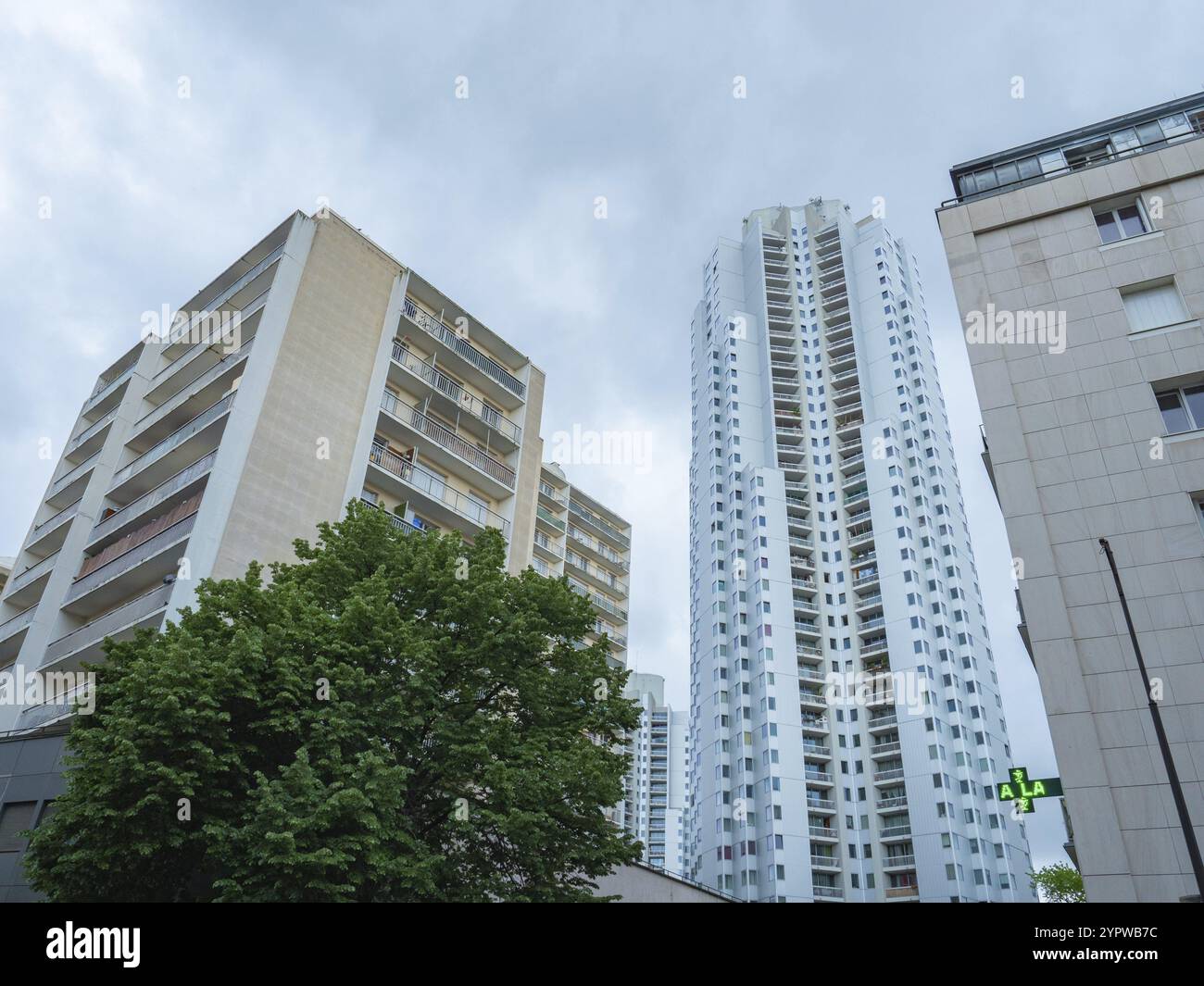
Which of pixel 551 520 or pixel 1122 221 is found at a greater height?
pixel 551 520

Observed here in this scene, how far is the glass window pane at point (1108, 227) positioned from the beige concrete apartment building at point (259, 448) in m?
21.6

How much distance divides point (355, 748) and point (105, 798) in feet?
14.1

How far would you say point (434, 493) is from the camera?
109 ft

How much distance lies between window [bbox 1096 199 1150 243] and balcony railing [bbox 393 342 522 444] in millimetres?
24554

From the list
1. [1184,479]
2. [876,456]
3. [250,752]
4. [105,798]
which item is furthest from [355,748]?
[876,456]

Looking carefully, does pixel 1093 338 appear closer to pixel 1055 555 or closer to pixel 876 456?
pixel 1055 555

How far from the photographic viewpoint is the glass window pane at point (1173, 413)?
18.2m

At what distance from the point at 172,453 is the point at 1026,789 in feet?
97.8

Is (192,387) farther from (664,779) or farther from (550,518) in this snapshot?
(664,779)

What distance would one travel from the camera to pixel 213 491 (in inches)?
1053

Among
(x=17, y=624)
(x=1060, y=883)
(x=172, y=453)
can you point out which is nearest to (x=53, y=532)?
(x=17, y=624)

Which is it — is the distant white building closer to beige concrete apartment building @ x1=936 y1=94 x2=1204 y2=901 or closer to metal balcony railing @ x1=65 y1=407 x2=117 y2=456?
metal balcony railing @ x1=65 y1=407 x2=117 y2=456

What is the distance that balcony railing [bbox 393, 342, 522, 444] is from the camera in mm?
34656

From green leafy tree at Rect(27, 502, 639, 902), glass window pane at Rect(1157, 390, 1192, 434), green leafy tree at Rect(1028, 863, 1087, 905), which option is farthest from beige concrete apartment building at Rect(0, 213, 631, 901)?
green leafy tree at Rect(1028, 863, 1087, 905)
